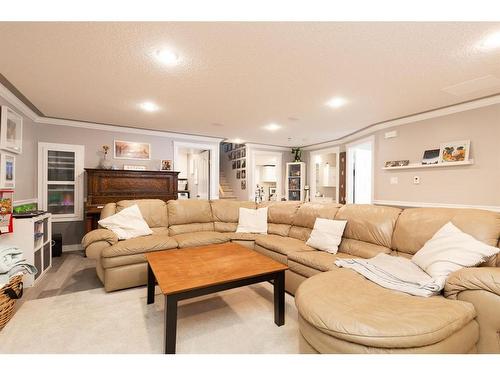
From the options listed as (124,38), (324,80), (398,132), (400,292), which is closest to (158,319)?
(400,292)

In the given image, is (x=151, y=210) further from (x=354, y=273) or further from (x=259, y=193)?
(x=259, y=193)

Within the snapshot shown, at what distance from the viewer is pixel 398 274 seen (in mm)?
1706

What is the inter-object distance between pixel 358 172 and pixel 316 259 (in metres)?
4.03

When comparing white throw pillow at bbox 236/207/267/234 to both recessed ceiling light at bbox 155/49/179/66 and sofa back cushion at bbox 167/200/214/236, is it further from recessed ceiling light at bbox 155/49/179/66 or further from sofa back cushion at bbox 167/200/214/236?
recessed ceiling light at bbox 155/49/179/66

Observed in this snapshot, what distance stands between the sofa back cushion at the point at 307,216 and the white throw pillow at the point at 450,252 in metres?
1.11

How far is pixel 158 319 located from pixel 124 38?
7.48ft

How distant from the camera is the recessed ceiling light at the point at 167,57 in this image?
2000mm

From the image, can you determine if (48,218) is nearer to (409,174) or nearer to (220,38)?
(220,38)

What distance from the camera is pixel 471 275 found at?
4.60ft

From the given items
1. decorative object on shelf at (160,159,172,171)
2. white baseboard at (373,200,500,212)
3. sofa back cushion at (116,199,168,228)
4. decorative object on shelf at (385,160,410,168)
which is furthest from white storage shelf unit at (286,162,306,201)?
sofa back cushion at (116,199,168,228)

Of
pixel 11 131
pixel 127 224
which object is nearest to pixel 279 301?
pixel 127 224

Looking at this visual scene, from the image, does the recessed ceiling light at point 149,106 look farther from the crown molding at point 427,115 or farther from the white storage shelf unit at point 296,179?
the white storage shelf unit at point 296,179

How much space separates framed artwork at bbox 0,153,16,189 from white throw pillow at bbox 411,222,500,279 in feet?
14.6
